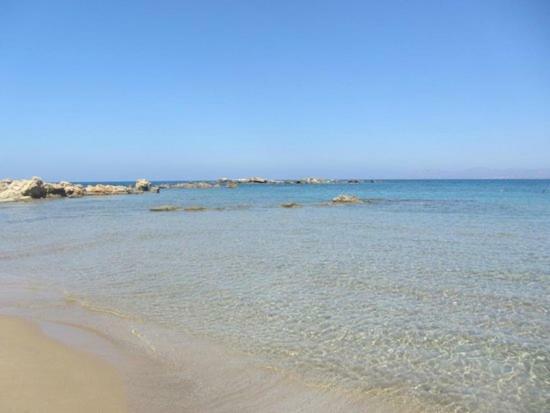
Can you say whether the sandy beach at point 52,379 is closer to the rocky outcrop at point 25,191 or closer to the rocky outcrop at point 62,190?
the rocky outcrop at point 25,191

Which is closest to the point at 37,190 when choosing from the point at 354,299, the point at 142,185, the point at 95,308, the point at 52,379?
the point at 142,185

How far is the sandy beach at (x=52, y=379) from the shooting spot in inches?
198

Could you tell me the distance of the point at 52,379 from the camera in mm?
5695

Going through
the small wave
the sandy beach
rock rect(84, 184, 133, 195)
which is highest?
rock rect(84, 184, 133, 195)

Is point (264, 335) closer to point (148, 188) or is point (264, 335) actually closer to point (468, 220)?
point (468, 220)

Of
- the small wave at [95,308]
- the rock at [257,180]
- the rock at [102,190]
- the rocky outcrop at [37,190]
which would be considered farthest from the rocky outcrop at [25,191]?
the rock at [257,180]

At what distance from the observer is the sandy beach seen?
16.5 feet

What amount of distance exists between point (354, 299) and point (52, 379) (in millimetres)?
6124

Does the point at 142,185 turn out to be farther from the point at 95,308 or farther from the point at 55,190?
the point at 95,308

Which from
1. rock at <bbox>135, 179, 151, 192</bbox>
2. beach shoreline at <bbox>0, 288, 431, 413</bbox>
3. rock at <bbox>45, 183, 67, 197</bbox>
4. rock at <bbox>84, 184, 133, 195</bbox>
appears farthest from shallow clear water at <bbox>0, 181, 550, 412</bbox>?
rock at <bbox>135, 179, 151, 192</bbox>

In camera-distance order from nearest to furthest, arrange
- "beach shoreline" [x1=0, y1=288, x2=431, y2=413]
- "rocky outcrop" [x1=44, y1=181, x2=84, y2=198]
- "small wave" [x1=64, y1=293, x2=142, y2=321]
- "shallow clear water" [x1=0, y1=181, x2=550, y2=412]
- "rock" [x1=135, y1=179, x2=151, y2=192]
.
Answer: "beach shoreline" [x1=0, y1=288, x2=431, y2=413] → "shallow clear water" [x1=0, y1=181, x2=550, y2=412] → "small wave" [x1=64, y1=293, x2=142, y2=321] → "rocky outcrop" [x1=44, y1=181, x2=84, y2=198] → "rock" [x1=135, y1=179, x2=151, y2=192]

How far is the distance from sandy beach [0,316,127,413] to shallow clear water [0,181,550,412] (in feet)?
4.28

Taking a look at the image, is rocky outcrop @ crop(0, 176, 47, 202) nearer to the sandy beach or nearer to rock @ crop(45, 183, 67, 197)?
rock @ crop(45, 183, 67, 197)

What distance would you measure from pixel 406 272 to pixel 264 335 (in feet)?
19.9
